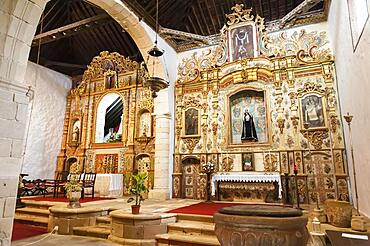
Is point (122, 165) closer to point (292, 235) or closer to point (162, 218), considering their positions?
point (162, 218)

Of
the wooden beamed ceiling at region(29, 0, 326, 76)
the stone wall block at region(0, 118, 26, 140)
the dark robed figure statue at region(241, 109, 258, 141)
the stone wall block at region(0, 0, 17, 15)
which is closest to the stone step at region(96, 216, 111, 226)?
the stone wall block at region(0, 118, 26, 140)

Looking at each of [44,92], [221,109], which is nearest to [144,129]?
[221,109]

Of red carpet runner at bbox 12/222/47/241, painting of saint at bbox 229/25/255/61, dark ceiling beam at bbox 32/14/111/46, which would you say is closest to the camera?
red carpet runner at bbox 12/222/47/241

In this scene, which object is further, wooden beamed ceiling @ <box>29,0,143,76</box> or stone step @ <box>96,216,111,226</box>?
wooden beamed ceiling @ <box>29,0,143,76</box>

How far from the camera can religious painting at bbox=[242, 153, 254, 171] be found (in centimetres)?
770

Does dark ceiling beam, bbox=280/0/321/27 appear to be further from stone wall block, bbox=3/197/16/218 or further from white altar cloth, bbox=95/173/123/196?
stone wall block, bbox=3/197/16/218

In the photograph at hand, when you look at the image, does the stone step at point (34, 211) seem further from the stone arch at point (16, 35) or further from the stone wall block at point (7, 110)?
the stone arch at point (16, 35)

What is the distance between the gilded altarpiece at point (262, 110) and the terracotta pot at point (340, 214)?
8.74ft

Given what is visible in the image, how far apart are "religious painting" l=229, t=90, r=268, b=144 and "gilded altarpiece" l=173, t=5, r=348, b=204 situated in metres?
0.03

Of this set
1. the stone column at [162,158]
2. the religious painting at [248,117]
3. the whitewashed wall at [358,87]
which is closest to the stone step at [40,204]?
the stone column at [162,158]

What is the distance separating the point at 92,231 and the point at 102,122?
21.6ft

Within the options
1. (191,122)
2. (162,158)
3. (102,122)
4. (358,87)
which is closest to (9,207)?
(162,158)

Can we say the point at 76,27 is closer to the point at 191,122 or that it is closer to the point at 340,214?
the point at 191,122

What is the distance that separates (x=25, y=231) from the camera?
5.33 m
